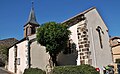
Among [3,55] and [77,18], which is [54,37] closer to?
[77,18]

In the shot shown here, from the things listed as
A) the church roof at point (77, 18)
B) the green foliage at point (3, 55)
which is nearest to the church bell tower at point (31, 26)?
the green foliage at point (3, 55)

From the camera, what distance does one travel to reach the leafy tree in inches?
639

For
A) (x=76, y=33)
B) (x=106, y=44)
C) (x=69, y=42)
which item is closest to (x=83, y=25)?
(x=76, y=33)

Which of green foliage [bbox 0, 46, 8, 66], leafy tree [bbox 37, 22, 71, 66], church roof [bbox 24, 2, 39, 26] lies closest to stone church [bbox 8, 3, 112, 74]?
leafy tree [bbox 37, 22, 71, 66]

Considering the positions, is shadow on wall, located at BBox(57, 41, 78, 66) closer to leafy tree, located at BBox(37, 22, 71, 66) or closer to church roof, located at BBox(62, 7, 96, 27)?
leafy tree, located at BBox(37, 22, 71, 66)

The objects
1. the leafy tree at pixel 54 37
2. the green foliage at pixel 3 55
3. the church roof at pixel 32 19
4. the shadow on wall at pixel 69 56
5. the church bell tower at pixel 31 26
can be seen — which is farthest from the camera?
the church roof at pixel 32 19

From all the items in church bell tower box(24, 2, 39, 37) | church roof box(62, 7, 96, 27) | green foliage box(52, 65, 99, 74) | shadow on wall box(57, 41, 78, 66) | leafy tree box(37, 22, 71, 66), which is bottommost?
green foliage box(52, 65, 99, 74)

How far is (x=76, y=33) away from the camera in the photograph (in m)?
16.9

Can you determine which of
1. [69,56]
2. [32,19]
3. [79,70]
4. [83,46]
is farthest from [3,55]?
[79,70]

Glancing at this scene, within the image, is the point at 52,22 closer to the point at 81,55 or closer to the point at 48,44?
the point at 48,44

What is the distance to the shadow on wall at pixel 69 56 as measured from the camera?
1670 centimetres

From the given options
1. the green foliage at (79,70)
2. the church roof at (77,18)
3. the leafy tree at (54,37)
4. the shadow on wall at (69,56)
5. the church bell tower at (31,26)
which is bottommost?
the green foliage at (79,70)

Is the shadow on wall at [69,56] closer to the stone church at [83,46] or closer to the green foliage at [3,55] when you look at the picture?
the stone church at [83,46]

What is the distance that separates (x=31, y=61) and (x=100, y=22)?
31.0ft
